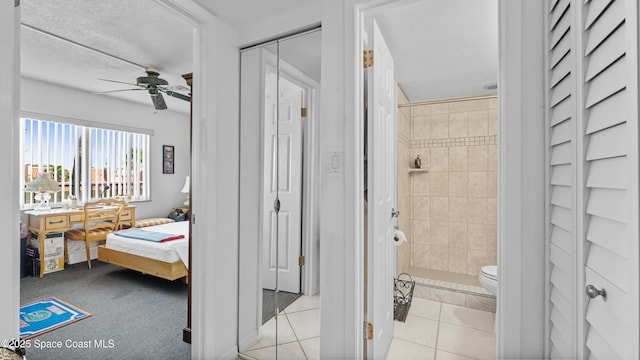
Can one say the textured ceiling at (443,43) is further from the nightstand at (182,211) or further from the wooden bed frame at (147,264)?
the nightstand at (182,211)

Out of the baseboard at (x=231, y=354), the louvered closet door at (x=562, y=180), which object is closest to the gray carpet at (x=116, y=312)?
the baseboard at (x=231, y=354)

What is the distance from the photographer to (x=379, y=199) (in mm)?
1726

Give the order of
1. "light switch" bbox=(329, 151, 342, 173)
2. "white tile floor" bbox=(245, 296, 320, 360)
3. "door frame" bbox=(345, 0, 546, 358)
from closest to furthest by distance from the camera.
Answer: "door frame" bbox=(345, 0, 546, 358) < "light switch" bbox=(329, 151, 342, 173) < "white tile floor" bbox=(245, 296, 320, 360)

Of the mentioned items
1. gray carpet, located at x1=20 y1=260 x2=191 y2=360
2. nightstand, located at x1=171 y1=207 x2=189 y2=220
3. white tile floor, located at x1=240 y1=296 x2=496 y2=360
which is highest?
nightstand, located at x1=171 y1=207 x2=189 y2=220

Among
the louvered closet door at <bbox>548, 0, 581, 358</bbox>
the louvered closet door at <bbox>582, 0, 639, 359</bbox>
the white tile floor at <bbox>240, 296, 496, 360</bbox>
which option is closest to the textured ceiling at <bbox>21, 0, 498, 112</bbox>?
the louvered closet door at <bbox>548, 0, 581, 358</bbox>

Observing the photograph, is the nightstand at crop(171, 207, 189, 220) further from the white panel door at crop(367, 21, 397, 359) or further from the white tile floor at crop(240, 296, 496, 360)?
the white panel door at crop(367, 21, 397, 359)

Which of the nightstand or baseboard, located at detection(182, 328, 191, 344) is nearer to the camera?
baseboard, located at detection(182, 328, 191, 344)

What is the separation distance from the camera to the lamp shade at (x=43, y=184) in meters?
3.71

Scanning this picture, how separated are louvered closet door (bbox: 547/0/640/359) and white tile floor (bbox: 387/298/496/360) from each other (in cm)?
115

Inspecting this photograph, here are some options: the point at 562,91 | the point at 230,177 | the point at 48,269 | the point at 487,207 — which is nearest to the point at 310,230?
the point at 230,177

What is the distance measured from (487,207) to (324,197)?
112 inches

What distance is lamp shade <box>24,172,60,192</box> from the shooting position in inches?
146

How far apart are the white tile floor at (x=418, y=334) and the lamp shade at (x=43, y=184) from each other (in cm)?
374

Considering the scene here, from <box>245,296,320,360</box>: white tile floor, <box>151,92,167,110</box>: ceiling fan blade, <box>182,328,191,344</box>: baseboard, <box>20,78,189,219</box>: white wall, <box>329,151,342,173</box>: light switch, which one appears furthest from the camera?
<box>20,78,189,219</box>: white wall
